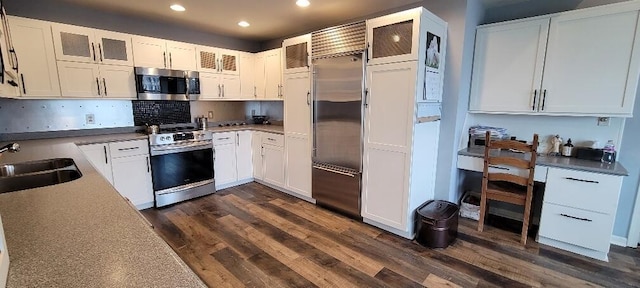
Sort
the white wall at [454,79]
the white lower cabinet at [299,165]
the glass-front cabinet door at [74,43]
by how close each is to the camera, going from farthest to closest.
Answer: the white lower cabinet at [299,165], the glass-front cabinet door at [74,43], the white wall at [454,79]

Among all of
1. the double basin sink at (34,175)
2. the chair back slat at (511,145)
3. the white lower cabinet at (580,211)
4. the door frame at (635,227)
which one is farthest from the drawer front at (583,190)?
the double basin sink at (34,175)

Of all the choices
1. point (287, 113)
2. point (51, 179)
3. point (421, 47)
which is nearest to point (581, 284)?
point (421, 47)

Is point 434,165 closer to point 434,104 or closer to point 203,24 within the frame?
point 434,104

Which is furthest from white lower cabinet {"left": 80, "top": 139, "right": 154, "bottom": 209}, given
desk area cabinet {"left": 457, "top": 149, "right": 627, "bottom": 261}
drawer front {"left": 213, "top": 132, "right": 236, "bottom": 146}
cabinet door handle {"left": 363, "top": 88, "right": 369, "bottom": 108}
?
desk area cabinet {"left": 457, "top": 149, "right": 627, "bottom": 261}

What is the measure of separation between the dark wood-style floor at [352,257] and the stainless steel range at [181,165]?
1.19ft

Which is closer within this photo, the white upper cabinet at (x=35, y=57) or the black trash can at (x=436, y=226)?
the black trash can at (x=436, y=226)

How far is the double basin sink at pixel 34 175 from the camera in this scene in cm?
165

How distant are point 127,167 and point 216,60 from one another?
1.88 m

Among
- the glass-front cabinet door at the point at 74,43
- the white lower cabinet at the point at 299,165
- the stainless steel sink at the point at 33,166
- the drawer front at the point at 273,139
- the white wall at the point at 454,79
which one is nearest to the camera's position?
the stainless steel sink at the point at 33,166

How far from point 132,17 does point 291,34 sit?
2160mm

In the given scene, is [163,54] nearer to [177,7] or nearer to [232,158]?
[177,7]

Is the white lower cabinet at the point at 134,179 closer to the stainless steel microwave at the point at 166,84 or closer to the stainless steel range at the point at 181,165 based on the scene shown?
the stainless steel range at the point at 181,165

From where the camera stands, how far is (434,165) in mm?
2949

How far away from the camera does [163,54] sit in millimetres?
3514
